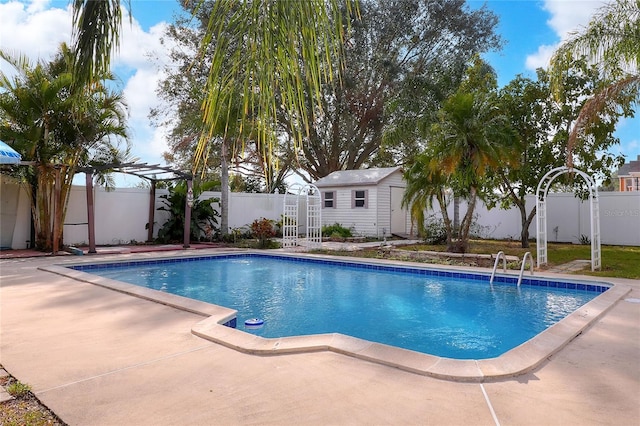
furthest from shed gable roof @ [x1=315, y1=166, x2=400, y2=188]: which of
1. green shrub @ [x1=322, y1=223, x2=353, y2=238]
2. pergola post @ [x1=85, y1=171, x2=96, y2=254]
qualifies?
pergola post @ [x1=85, y1=171, x2=96, y2=254]

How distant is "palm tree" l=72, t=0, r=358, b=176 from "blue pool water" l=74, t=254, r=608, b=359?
3945 mm

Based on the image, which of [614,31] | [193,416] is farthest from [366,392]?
[614,31]

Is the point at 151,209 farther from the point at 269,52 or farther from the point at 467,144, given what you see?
the point at 269,52

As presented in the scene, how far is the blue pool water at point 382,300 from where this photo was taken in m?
5.39

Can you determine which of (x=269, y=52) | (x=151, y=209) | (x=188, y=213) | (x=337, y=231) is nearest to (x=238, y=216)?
(x=151, y=209)

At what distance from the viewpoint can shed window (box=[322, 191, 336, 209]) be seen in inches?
733

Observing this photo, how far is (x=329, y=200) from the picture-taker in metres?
18.8

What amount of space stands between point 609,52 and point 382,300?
24.2 ft

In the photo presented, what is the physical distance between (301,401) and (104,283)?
5225 millimetres

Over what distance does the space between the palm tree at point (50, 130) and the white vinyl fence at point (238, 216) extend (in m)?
0.93

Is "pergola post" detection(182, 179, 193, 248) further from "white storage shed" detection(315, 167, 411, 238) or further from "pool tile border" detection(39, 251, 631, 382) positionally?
"pool tile border" detection(39, 251, 631, 382)

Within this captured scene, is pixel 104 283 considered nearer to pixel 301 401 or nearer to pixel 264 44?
pixel 301 401

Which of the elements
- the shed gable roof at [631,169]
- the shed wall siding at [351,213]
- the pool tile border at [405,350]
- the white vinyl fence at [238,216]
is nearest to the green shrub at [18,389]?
the pool tile border at [405,350]

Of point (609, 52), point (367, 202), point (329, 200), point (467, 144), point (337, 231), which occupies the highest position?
point (609, 52)
